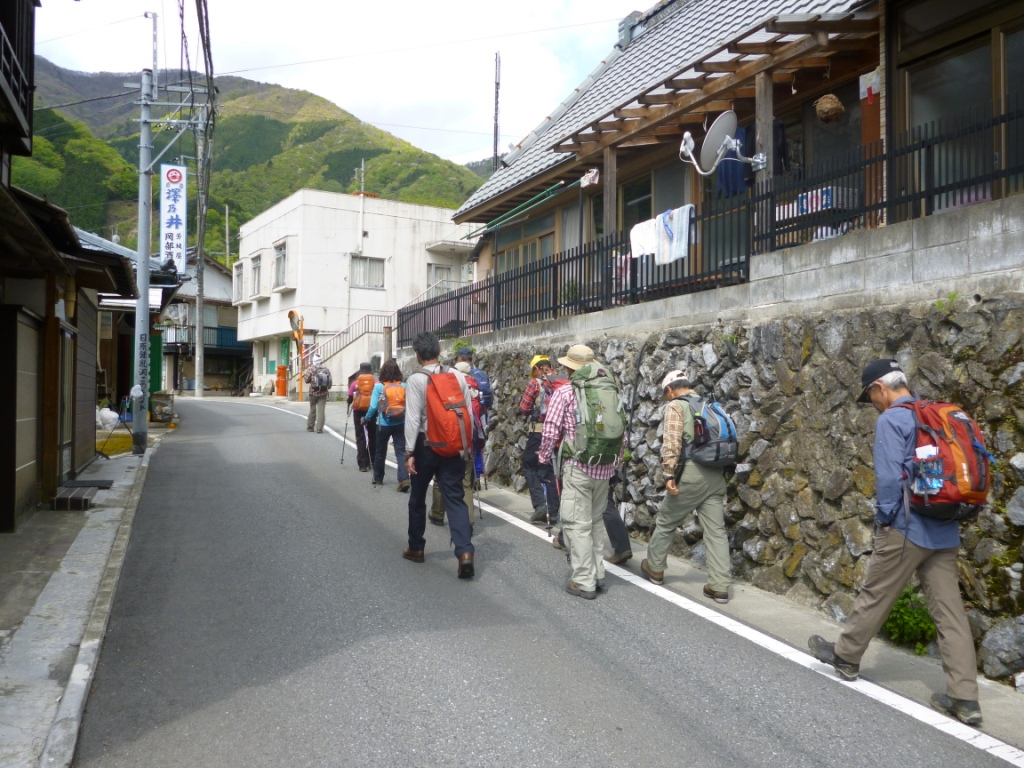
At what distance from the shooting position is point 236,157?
3548 inches

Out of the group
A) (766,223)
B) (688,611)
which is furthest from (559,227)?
(688,611)

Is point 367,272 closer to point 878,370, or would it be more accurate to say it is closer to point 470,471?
point 470,471

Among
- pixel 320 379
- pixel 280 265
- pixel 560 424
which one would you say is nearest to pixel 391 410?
pixel 560 424

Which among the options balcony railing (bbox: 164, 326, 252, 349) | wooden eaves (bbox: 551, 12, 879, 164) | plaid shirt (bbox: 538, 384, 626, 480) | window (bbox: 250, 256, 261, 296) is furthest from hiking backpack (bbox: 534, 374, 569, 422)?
balcony railing (bbox: 164, 326, 252, 349)

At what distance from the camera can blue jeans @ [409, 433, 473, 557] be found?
287 inches

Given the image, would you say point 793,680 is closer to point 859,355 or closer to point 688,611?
point 688,611

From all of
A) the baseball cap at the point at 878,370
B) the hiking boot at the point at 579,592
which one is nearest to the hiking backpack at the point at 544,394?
the hiking boot at the point at 579,592

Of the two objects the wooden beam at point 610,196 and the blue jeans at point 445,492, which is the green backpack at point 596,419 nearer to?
the blue jeans at point 445,492

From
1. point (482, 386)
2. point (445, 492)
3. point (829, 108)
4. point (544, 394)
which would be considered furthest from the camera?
point (829, 108)

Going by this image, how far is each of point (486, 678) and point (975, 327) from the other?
3.95 metres

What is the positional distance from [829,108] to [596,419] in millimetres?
6174

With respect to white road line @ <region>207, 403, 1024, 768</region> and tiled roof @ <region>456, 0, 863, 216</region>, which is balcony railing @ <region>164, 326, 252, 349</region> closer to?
tiled roof @ <region>456, 0, 863, 216</region>

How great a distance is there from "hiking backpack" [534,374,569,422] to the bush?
348 centimetres

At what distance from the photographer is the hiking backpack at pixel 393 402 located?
11078 mm
